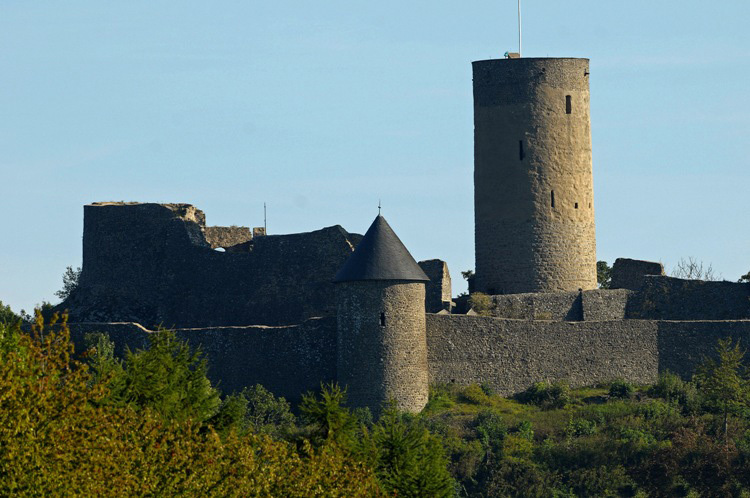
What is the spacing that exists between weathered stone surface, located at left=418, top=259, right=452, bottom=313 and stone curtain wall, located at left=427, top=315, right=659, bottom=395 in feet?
7.45

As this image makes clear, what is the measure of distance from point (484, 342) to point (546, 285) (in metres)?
4.17

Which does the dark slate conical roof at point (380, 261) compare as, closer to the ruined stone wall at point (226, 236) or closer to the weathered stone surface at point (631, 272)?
the ruined stone wall at point (226, 236)

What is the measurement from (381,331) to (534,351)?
405 cm

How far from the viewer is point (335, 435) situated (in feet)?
133

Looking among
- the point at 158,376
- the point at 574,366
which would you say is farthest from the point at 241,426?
the point at 574,366

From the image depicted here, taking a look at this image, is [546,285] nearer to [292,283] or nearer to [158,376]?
[292,283]

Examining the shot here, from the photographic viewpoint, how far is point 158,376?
138 feet

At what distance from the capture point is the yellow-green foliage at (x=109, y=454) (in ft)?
102

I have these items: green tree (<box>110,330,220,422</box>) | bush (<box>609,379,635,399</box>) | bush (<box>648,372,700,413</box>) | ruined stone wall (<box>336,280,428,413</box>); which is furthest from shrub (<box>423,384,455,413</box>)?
green tree (<box>110,330,220,422</box>)

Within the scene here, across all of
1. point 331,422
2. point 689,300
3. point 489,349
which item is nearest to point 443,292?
point 489,349

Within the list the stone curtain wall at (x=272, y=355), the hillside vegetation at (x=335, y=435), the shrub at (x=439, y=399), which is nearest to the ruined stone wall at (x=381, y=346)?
the shrub at (x=439, y=399)

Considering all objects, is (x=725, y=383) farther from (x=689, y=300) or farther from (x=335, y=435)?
(x=335, y=435)

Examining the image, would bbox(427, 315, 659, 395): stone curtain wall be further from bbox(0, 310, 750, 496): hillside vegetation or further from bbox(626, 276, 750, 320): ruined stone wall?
bbox(626, 276, 750, 320): ruined stone wall

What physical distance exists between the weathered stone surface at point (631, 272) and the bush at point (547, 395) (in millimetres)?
5440
